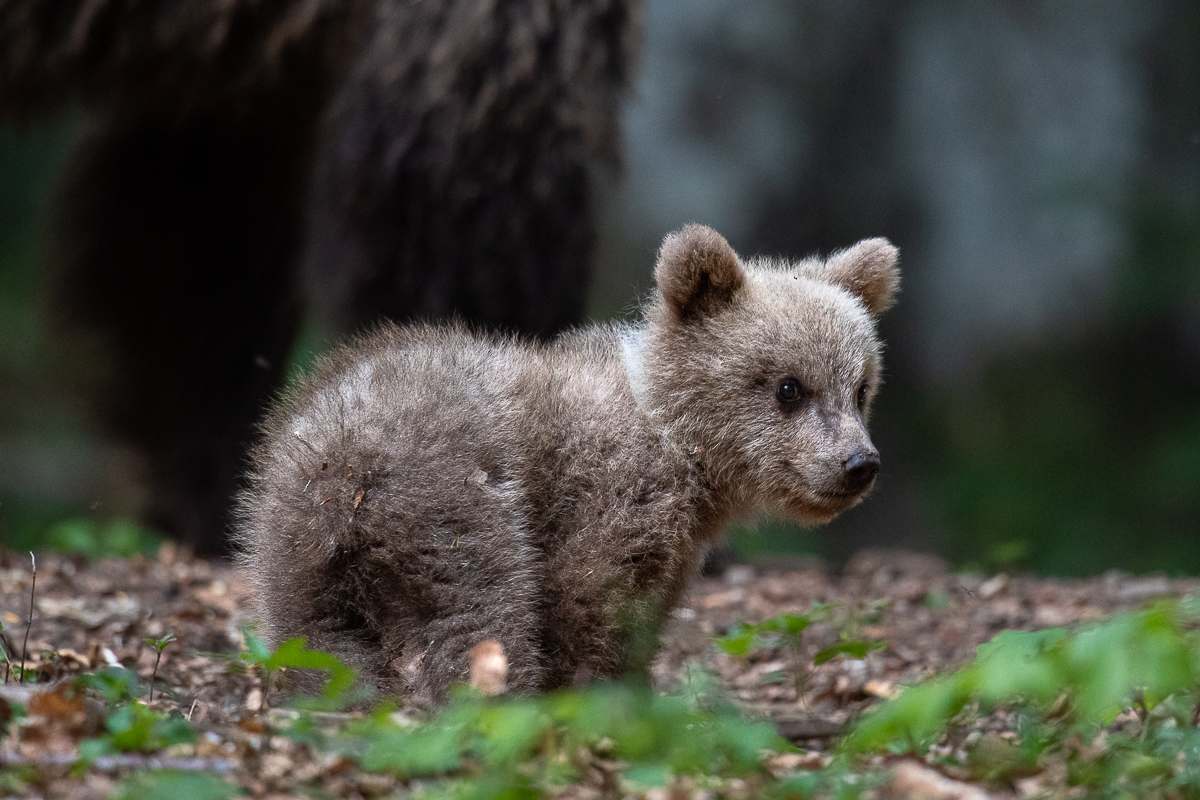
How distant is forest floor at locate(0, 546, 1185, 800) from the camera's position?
6.35ft

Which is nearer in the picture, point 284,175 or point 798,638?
point 798,638

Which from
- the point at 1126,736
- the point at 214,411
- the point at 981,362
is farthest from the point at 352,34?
the point at 981,362

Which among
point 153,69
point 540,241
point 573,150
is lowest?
point 540,241

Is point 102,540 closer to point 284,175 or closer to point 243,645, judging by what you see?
point 284,175

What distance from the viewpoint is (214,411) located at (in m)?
5.39

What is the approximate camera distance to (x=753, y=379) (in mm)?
2895

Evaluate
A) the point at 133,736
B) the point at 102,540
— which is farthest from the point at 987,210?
the point at 133,736

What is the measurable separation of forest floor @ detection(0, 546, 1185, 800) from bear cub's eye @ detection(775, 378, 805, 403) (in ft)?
2.15

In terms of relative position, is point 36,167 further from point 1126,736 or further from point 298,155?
point 1126,736

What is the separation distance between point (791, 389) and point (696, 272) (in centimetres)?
37

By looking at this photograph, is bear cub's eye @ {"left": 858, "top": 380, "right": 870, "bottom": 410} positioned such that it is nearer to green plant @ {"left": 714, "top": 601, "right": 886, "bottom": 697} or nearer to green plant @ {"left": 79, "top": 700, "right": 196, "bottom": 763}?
green plant @ {"left": 714, "top": 601, "right": 886, "bottom": 697}

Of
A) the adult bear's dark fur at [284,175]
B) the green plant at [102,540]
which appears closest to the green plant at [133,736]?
the adult bear's dark fur at [284,175]

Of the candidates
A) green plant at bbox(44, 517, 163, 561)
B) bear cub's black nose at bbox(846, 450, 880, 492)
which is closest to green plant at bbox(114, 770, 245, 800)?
bear cub's black nose at bbox(846, 450, 880, 492)

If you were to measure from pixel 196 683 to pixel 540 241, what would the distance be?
187 cm
